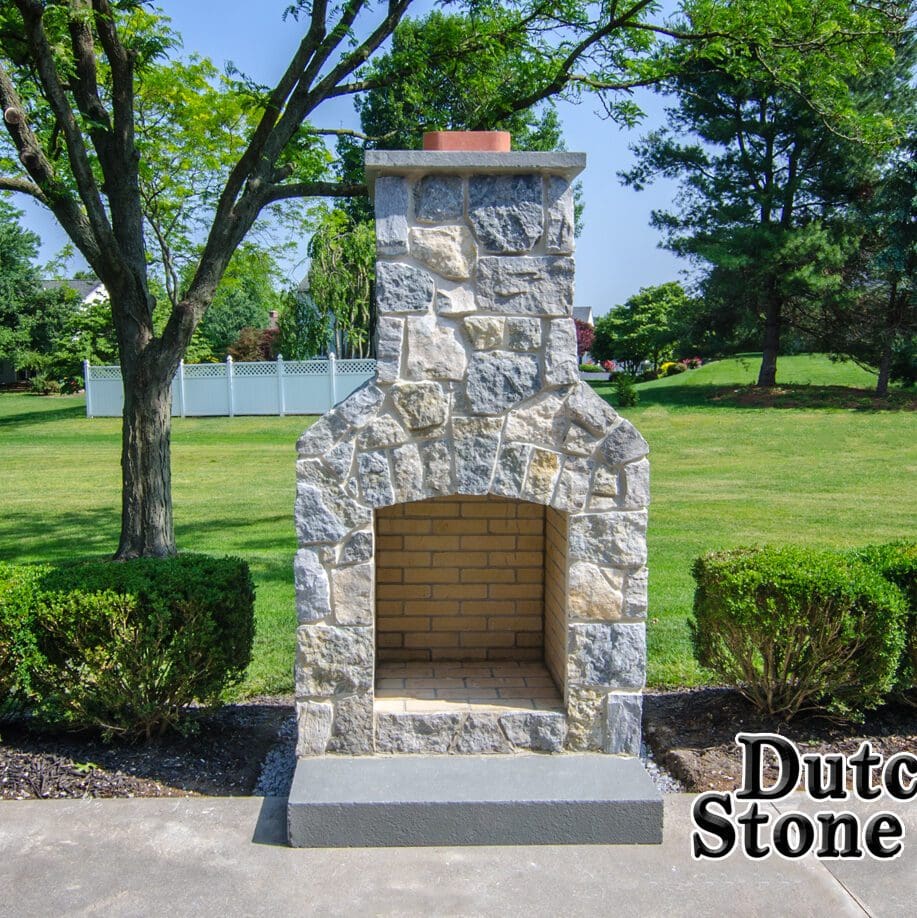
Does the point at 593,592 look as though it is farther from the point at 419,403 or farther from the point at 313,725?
the point at 313,725

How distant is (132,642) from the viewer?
181 inches

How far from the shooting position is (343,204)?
3262cm

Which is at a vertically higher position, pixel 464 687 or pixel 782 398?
pixel 782 398

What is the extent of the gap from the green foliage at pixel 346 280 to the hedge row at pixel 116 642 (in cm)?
2383

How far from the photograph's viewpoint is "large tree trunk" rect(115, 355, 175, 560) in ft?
23.9

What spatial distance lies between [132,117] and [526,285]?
508cm

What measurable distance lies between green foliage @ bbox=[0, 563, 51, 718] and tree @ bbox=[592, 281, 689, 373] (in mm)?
34038

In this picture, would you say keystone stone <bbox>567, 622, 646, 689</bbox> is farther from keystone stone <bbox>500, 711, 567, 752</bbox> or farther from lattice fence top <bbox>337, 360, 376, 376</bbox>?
lattice fence top <bbox>337, 360, 376, 376</bbox>

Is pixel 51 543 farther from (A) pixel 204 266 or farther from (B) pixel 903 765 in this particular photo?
(B) pixel 903 765

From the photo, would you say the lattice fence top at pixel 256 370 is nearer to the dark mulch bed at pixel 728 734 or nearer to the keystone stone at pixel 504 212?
the dark mulch bed at pixel 728 734

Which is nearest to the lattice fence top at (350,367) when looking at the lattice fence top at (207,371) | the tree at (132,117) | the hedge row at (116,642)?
the lattice fence top at (207,371)

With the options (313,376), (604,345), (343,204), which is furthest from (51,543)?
(604,345)

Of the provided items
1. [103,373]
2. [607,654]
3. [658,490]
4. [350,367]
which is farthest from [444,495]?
[103,373]

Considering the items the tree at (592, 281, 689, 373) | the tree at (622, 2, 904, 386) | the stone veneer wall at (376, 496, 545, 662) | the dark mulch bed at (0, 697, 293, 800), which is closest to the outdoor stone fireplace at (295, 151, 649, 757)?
the dark mulch bed at (0, 697, 293, 800)
